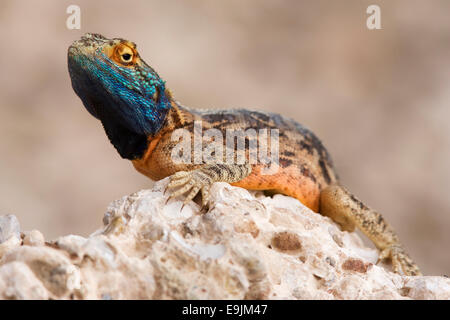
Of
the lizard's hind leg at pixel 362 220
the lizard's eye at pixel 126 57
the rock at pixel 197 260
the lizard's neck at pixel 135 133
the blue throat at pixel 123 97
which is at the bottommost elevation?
the lizard's hind leg at pixel 362 220

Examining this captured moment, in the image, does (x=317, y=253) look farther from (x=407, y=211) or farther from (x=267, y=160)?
(x=407, y=211)

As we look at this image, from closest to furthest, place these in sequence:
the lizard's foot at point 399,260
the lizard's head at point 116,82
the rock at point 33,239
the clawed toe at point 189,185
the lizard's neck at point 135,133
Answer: the rock at point 33,239, the clawed toe at point 189,185, the lizard's head at point 116,82, the lizard's neck at point 135,133, the lizard's foot at point 399,260

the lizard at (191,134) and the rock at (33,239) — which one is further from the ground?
the lizard at (191,134)

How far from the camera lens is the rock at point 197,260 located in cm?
187

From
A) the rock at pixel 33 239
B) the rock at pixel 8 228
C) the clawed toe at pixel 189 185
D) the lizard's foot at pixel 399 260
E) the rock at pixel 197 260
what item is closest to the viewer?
the rock at pixel 197 260

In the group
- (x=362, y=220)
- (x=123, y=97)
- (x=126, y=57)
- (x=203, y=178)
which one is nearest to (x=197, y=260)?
(x=203, y=178)

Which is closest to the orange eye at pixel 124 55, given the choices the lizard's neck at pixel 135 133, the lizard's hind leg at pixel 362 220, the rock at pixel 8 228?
the lizard's neck at pixel 135 133

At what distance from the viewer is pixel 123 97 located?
2898 millimetres

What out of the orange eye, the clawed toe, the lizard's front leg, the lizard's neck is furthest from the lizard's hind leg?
the orange eye

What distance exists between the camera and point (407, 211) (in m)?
7.55

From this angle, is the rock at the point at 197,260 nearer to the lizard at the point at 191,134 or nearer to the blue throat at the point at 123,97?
the lizard at the point at 191,134

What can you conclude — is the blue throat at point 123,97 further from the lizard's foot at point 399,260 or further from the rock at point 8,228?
the lizard's foot at point 399,260

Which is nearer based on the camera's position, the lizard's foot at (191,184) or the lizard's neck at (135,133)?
the lizard's foot at (191,184)
